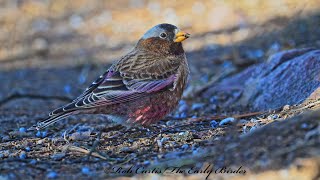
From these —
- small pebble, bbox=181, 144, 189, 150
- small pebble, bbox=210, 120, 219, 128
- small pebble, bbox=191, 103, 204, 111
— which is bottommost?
small pebble, bbox=191, 103, 204, 111

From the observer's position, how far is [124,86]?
229 inches

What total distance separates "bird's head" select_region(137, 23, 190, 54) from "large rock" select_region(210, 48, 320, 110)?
1.03 meters

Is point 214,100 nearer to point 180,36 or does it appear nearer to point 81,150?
point 180,36

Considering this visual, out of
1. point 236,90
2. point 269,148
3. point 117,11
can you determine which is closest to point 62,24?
point 117,11

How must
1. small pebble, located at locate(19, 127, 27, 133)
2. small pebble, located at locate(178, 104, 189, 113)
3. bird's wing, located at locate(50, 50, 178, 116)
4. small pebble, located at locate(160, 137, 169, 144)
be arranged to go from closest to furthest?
Result: small pebble, located at locate(160, 137, 169, 144) → bird's wing, located at locate(50, 50, 178, 116) → small pebble, located at locate(19, 127, 27, 133) → small pebble, located at locate(178, 104, 189, 113)

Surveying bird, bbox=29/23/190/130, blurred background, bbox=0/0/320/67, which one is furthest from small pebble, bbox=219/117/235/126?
blurred background, bbox=0/0/320/67

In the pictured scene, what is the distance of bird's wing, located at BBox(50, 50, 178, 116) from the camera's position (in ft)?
18.5

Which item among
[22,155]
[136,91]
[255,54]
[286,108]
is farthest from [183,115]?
[255,54]

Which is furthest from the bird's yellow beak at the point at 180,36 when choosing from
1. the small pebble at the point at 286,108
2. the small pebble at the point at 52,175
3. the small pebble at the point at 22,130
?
the small pebble at the point at 52,175

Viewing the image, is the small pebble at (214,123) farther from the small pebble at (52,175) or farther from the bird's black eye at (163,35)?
the small pebble at (52,175)

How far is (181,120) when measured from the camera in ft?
21.3

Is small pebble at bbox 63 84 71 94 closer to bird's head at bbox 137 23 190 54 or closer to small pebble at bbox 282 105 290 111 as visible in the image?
bird's head at bbox 137 23 190 54

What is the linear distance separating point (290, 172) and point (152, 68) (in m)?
2.45

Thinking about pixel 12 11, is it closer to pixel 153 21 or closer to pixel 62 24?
pixel 62 24
